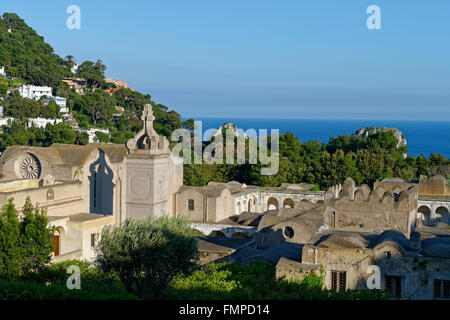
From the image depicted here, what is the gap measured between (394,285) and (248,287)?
15.3 ft

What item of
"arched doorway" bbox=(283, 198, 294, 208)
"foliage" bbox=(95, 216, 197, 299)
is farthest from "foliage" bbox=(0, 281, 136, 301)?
"arched doorway" bbox=(283, 198, 294, 208)

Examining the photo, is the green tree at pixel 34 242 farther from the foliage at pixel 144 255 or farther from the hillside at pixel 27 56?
the hillside at pixel 27 56

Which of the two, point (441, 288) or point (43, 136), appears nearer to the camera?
point (441, 288)

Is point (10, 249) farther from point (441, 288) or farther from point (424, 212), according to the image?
point (424, 212)

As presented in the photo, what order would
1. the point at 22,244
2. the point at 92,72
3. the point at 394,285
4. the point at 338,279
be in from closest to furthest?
the point at 394,285 < the point at 338,279 < the point at 22,244 < the point at 92,72

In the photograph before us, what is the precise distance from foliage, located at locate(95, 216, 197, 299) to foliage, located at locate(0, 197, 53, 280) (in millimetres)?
3339

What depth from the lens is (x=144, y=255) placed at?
1855 centimetres

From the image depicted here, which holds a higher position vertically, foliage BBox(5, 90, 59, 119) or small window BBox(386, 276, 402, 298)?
foliage BBox(5, 90, 59, 119)

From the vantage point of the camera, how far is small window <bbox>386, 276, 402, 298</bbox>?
17516 mm

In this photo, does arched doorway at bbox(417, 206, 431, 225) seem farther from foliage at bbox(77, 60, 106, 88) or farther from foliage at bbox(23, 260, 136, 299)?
foliage at bbox(77, 60, 106, 88)

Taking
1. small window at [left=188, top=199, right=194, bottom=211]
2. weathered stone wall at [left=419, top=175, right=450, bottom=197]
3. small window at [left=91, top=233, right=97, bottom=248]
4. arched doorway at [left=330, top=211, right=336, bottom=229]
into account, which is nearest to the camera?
arched doorway at [left=330, top=211, right=336, bottom=229]

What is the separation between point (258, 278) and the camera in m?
18.5

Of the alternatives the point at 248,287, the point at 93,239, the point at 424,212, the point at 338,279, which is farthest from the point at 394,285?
the point at 424,212
